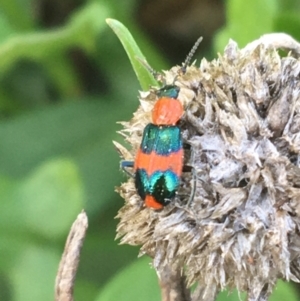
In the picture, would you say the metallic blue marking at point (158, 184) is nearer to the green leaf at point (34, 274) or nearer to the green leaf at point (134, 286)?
the green leaf at point (134, 286)

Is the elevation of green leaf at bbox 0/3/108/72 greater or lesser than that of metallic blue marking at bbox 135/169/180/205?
greater

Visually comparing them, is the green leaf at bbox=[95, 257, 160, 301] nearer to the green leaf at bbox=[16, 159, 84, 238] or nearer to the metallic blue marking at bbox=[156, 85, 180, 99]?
the green leaf at bbox=[16, 159, 84, 238]

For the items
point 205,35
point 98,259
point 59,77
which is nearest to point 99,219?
point 98,259

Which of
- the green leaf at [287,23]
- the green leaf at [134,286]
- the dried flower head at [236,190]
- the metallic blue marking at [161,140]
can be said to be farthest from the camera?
the green leaf at [287,23]

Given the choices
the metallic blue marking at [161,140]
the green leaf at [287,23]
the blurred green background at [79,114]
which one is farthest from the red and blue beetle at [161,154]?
the green leaf at [287,23]

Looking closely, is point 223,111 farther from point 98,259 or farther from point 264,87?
point 98,259

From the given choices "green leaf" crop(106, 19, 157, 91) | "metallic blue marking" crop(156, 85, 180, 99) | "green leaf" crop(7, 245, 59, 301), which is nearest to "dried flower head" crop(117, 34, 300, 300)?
"metallic blue marking" crop(156, 85, 180, 99)

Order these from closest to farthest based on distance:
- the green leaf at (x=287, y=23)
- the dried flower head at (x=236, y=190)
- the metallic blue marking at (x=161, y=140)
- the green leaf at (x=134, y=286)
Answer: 1. the dried flower head at (x=236, y=190)
2. the metallic blue marking at (x=161, y=140)
3. the green leaf at (x=134, y=286)
4. the green leaf at (x=287, y=23)
